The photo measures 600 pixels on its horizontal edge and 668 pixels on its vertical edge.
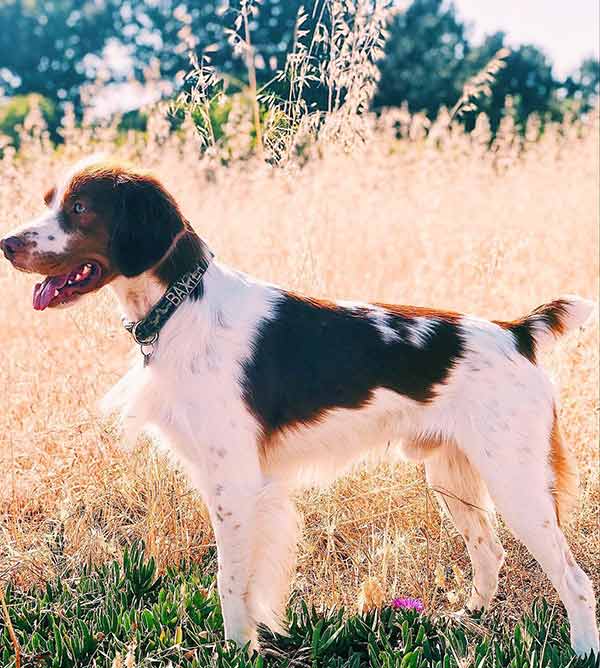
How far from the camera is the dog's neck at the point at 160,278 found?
257 centimetres

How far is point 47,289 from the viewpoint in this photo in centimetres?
249

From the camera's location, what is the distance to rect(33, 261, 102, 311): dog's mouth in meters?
2.49

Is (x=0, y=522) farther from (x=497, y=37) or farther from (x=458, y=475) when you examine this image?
(x=497, y=37)

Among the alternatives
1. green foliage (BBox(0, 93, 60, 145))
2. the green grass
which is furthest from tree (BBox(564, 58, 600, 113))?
the green grass

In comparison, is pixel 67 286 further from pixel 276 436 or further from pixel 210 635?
pixel 210 635

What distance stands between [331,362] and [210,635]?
3.15 ft

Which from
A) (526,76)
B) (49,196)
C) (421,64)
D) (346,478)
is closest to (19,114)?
(421,64)

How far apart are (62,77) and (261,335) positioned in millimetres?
33977

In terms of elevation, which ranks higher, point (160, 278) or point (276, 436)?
point (160, 278)

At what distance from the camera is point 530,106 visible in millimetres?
26875

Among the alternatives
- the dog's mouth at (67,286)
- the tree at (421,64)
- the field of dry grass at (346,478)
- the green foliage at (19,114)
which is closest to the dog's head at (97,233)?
the dog's mouth at (67,286)

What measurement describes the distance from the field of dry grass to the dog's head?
2.85 ft

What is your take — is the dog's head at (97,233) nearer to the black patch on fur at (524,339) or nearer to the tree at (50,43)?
the black patch on fur at (524,339)

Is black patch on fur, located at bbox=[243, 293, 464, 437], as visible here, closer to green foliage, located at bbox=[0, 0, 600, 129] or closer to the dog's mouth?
the dog's mouth
